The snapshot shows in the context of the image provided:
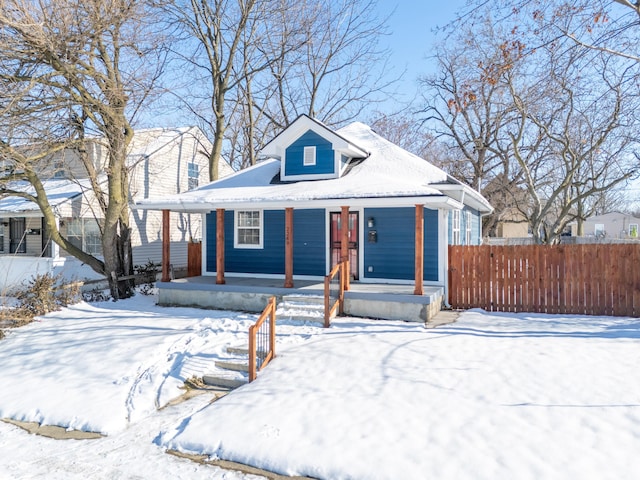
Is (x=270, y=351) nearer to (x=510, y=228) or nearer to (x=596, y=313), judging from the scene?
(x=596, y=313)

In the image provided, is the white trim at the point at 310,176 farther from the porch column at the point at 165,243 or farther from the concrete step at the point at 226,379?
the concrete step at the point at 226,379

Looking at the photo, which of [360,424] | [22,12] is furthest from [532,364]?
[22,12]

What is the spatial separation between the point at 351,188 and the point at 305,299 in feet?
9.76

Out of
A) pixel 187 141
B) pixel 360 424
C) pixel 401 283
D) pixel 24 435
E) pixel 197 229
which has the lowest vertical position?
pixel 24 435

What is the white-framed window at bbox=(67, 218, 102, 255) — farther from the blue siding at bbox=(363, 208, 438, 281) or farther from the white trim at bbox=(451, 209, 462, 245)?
the white trim at bbox=(451, 209, 462, 245)

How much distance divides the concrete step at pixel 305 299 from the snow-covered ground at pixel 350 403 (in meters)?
1.13

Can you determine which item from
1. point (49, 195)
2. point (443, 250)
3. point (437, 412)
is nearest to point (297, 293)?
point (443, 250)

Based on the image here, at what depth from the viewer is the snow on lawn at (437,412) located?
4625 millimetres

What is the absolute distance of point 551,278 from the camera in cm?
1097

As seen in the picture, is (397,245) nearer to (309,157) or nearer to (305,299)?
(305,299)

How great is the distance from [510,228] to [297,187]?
1546 inches

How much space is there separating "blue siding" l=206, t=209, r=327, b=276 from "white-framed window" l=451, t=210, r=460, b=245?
12.3ft

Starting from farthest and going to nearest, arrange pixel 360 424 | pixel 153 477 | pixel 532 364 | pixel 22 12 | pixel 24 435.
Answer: pixel 22 12 → pixel 532 364 → pixel 24 435 → pixel 360 424 → pixel 153 477

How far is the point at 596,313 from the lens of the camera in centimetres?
1079
